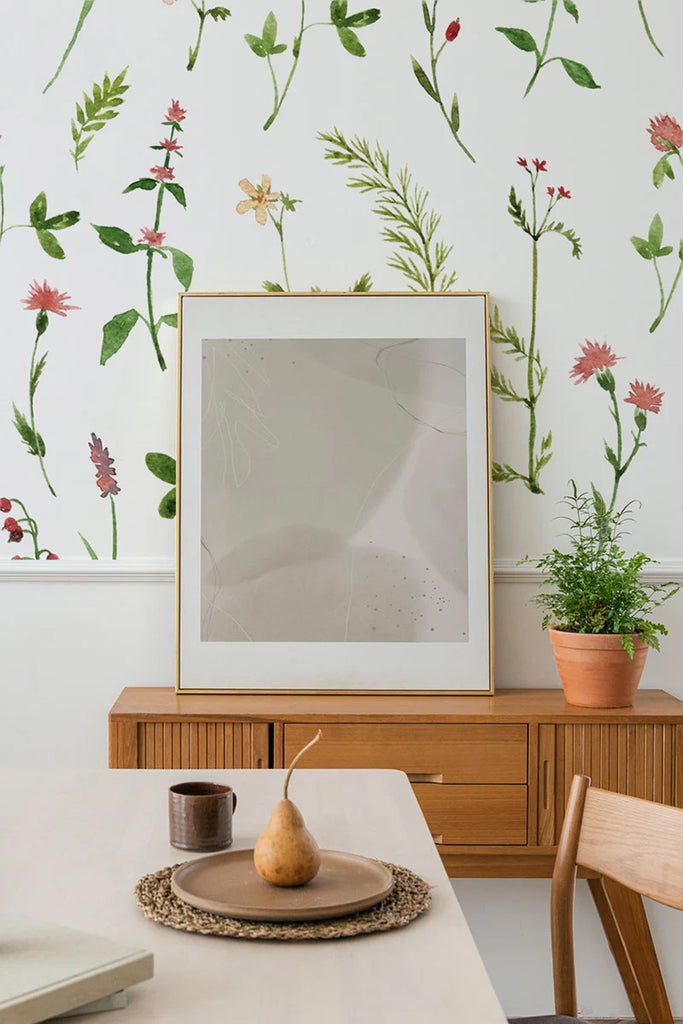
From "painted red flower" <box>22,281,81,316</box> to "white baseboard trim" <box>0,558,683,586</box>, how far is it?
0.66 m

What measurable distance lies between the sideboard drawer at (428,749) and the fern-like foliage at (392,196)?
121cm

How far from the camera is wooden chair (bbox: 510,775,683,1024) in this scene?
139 centimetres

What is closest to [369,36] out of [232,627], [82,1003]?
[232,627]

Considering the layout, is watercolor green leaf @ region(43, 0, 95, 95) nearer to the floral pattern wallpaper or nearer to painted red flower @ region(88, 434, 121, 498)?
the floral pattern wallpaper

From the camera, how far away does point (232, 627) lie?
105 inches

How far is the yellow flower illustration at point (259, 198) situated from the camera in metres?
2.78

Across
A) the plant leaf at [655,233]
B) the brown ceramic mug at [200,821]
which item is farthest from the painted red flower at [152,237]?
the brown ceramic mug at [200,821]

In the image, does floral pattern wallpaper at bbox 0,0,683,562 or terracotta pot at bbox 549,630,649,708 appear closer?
terracotta pot at bbox 549,630,649,708

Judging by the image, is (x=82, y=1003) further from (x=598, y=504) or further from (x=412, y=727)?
(x=598, y=504)

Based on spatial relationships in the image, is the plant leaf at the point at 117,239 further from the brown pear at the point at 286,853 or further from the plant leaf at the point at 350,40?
the brown pear at the point at 286,853

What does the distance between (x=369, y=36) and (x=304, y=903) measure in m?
2.35

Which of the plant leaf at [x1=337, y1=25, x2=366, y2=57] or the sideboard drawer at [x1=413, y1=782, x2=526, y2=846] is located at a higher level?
the plant leaf at [x1=337, y1=25, x2=366, y2=57]

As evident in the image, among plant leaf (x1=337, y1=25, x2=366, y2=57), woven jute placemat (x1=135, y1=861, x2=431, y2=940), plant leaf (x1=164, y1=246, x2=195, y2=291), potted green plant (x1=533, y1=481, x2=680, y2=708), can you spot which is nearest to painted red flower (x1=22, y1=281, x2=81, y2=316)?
plant leaf (x1=164, y1=246, x2=195, y2=291)

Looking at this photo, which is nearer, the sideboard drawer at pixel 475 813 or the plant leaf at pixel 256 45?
the sideboard drawer at pixel 475 813
